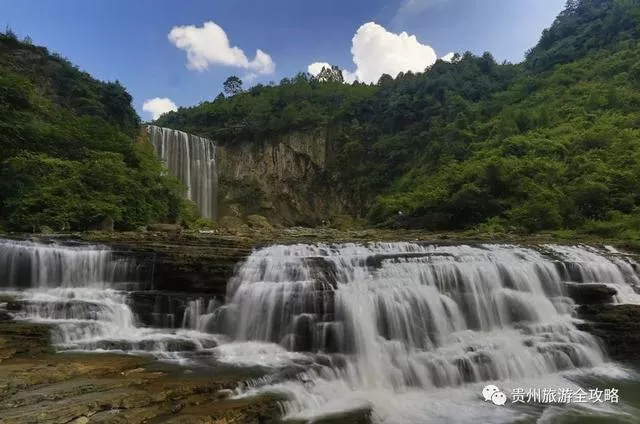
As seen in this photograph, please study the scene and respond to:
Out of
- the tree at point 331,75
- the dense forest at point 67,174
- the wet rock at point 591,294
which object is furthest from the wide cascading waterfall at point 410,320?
the tree at point 331,75

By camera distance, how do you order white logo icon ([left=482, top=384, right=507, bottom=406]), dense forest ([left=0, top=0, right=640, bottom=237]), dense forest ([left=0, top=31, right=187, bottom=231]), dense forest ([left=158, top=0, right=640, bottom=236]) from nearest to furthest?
white logo icon ([left=482, top=384, right=507, bottom=406]) → dense forest ([left=0, top=31, right=187, bottom=231]) → dense forest ([left=0, top=0, right=640, bottom=237]) → dense forest ([left=158, top=0, right=640, bottom=236])

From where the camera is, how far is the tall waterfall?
36.8 m

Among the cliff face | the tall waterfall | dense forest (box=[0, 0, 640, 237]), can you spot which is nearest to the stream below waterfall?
dense forest (box=[0, 0, 640, 237])

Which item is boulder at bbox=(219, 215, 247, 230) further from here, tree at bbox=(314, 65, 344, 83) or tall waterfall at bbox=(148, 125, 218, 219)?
tree at bbox=(314, 65, 344, 83)

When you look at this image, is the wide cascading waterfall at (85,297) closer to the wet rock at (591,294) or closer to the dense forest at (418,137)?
the dense forest at (418,137)

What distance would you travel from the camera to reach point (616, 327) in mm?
10078

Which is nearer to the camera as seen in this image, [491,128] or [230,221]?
[491,128]

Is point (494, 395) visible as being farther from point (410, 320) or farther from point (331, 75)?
point (331, 75)

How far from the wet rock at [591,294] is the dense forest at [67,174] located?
16217 mm

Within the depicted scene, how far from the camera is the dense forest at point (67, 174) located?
51.5 ft

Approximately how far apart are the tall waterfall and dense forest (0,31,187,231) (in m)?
12.8

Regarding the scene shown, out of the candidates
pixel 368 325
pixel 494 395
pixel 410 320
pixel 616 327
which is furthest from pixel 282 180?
pixel 494 395

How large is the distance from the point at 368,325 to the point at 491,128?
2993 centimetres

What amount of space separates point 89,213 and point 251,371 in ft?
40.2
